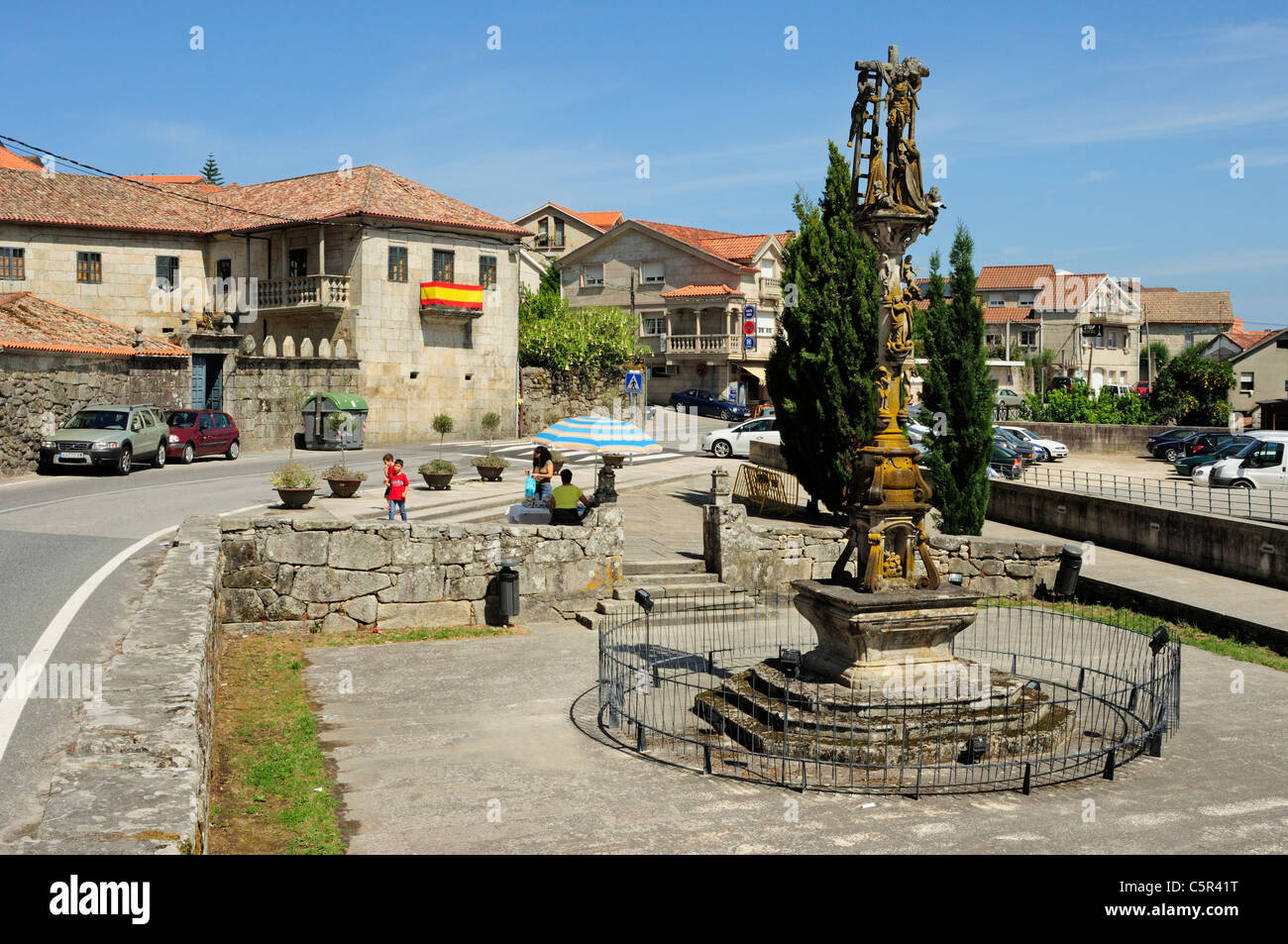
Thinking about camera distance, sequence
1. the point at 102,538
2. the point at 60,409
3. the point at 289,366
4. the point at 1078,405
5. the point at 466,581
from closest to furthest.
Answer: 1. the point at 466,581
2. the point at 102,538
3. the point at 60,409
4. the point at 289,366
5. the point at 1078,405

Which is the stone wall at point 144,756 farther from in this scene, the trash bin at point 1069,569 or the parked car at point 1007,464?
the parked car at point 1007,464

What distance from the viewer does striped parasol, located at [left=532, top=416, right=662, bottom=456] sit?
20531 millimetres

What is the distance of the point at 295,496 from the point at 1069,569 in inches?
552

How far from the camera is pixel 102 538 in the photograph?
1820cm

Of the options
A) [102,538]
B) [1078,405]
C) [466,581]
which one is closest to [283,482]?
[102,538]

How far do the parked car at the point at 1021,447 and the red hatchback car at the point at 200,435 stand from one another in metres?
25.8

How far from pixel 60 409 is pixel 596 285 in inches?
1533

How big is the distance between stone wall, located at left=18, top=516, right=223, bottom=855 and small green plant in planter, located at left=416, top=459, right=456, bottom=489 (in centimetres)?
1731

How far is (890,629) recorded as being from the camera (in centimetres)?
1079

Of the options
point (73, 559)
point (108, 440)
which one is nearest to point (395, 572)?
point (73, 559)

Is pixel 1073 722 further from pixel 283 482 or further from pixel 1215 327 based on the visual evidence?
pixel 1215 327

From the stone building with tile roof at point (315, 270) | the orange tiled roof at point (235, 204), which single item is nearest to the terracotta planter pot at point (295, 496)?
the stone building with tile roof at point (315, 270)

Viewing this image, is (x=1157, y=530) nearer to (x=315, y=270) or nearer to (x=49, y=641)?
(x=49, y=641)
